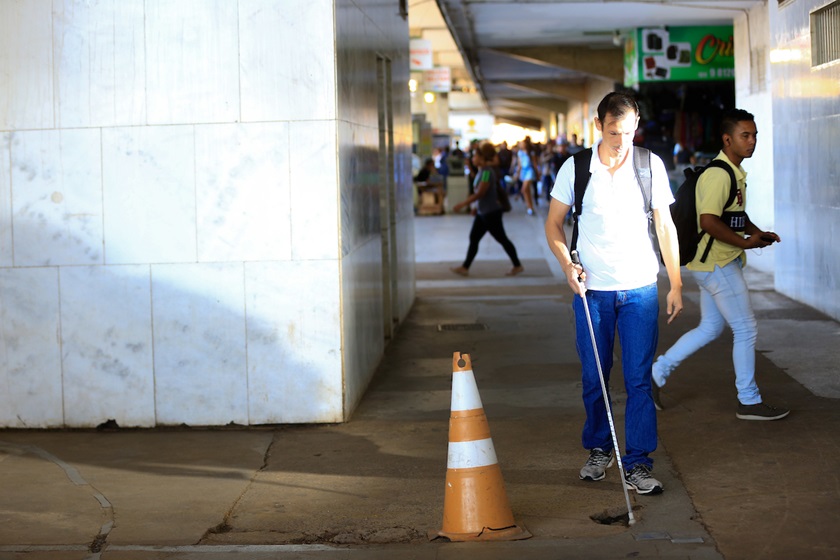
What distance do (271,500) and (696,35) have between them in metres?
16.2

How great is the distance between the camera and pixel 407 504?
5320mm

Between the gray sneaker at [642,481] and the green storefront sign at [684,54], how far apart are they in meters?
15.5

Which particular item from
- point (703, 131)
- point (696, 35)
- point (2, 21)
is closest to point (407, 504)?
point (2, 21)

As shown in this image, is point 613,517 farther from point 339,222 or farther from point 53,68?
point 53,68

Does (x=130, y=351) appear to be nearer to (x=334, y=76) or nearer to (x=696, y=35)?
(x=334, y=76)

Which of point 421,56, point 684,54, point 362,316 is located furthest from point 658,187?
point 421,56

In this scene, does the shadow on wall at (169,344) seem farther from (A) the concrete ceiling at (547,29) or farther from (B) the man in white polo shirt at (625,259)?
(A) the concrete ceiling at (547,29)

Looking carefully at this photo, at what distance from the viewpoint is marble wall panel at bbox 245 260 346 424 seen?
675 cm

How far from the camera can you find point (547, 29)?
69.4ft

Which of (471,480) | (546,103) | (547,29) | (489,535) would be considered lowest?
(489,535)

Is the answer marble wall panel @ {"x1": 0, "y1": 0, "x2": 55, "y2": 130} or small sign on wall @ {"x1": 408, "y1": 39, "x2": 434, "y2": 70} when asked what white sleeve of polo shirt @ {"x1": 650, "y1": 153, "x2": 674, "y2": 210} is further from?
small sign on wall @ {"x1": 408, "y1": 39, "x2": 434, "y2": 70}

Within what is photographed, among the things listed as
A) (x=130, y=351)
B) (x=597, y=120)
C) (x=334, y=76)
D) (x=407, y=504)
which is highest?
(x=334, y=76)

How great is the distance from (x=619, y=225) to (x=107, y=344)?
3310 mm

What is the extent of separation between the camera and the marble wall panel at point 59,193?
6.78m
